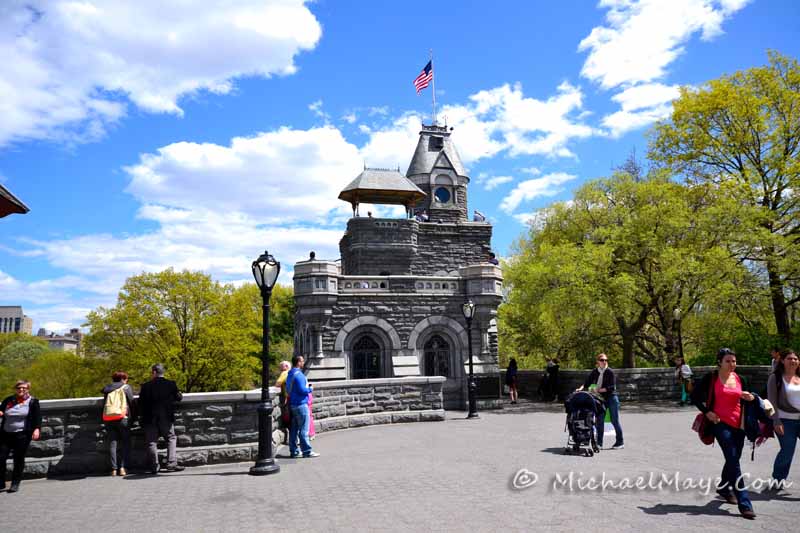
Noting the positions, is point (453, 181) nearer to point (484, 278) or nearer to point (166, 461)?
point (484, 278)

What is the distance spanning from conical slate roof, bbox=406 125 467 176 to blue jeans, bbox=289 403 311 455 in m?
24.6

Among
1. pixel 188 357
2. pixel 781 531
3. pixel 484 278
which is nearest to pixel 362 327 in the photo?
pixel 484 278

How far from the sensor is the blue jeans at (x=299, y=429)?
31.8ft

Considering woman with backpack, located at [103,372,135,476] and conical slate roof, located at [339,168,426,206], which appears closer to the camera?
woman with backpack, located at [103,372,135,476]

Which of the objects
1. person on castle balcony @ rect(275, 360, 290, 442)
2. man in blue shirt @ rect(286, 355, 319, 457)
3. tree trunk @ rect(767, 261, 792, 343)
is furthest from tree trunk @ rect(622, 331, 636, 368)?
man in blue shirt @ rect(286, 355, 319, 457)

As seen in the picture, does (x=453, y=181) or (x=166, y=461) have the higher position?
(x=453, y=181)

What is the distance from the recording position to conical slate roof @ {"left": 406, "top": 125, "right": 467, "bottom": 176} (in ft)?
109


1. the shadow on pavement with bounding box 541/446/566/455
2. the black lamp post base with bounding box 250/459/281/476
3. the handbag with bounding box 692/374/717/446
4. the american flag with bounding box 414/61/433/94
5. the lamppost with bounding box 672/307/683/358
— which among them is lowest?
the shadow on pavement with bounding box 541/446/566/455

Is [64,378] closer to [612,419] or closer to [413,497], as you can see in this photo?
[612,419]

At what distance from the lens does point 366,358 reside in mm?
18578

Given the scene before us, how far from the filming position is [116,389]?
28.5 ft

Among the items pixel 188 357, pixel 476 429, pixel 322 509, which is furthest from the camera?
pixel 188 357

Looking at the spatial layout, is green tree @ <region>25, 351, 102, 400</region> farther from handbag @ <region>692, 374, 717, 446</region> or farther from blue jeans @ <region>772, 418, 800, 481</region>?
blue jeans @ <region>772, 418, 800, 481</region>

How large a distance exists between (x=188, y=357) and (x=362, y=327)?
70.9 feet
